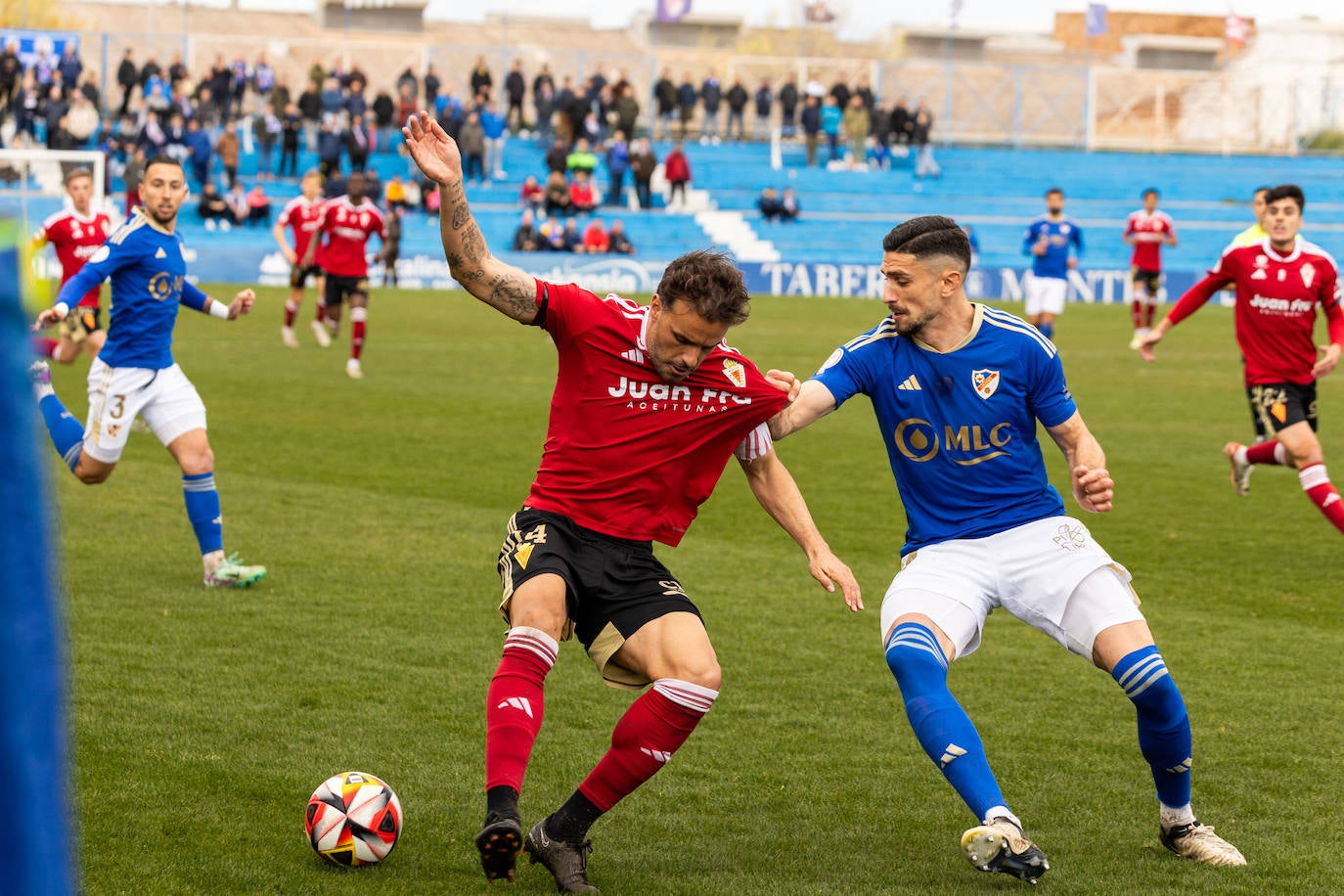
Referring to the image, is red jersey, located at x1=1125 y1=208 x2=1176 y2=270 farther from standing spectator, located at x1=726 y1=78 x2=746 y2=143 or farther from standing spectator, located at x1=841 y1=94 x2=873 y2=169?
standing spectator, located at x1=726 y1=78 x2=746 y2=143

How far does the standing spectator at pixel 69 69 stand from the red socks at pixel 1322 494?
32774 mm

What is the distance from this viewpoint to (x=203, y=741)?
5.59 meters

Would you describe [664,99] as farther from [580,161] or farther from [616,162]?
[580,161]

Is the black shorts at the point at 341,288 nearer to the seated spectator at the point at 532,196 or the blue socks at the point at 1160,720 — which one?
the blue socks at the point at 1160,720

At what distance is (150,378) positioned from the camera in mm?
8289

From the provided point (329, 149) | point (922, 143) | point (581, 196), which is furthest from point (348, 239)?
point (922, 143)

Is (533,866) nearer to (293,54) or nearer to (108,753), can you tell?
(108,753)

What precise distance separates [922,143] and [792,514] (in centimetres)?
4216

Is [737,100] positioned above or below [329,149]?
above

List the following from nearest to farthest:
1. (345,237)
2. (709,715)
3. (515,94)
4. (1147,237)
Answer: (709,715) → (345,237) → (1147,237) → (515,94)

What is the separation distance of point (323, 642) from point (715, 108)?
1587 inches

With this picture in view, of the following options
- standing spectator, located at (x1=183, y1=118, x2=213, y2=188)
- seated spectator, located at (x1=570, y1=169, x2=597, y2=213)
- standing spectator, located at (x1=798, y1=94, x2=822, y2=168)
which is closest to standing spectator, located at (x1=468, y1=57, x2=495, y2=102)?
seated spectator, located at (x1=570, y1=169, x2=597, y2=213)

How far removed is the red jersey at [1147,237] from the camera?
27.7m

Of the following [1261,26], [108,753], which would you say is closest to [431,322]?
[108,753]
